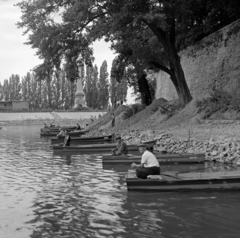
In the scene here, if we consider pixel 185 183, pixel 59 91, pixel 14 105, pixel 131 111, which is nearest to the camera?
pixel 185 183

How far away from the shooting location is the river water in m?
7.56

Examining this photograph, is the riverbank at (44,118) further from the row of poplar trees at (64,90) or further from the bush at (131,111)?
the bush at (131,111)

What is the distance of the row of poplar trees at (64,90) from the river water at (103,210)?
220ft

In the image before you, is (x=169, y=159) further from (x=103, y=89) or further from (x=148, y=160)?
(x=103, y=89)

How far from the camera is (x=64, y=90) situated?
313 ft

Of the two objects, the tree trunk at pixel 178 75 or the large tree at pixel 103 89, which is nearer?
the tree trunk at pixel 178 75

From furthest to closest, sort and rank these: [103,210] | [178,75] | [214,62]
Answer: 1. [214,62]
2. [178,75]
3. [103,210]

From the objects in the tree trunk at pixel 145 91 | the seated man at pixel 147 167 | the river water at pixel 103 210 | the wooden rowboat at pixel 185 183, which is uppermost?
the tree trunk at pixel 145 91

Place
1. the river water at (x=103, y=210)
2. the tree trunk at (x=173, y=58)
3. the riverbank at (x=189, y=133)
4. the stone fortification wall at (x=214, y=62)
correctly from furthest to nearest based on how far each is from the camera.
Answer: the stone fortification wall at (x=214, y=62) → the tree trunk at (x=173, y=58) → the riverbank at (x=189, y=133) → the river water at (x=103, y=210)

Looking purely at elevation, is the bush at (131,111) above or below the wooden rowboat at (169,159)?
above

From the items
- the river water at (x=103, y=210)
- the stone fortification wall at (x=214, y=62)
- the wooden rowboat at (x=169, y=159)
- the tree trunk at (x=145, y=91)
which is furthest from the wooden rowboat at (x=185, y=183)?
the tree trunk at (x=145, y=91)

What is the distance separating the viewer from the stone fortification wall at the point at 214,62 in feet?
86.4

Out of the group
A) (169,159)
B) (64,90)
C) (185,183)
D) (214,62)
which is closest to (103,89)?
(64,90)

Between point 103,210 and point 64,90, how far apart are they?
87935 mm
